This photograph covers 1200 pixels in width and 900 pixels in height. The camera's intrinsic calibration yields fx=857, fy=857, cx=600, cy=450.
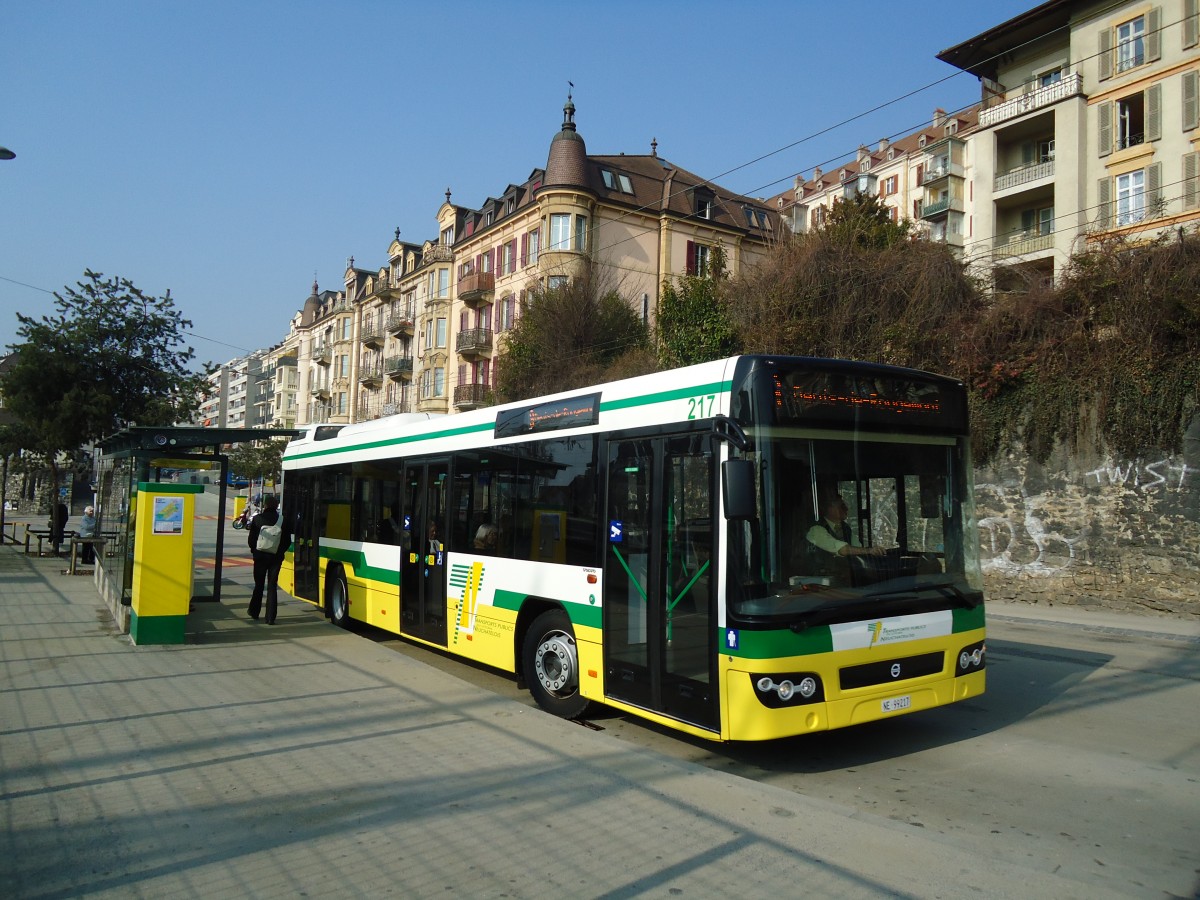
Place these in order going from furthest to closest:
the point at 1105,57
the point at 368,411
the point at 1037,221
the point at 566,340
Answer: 1. the point at 368,411
2. the point at 1037,221
3. the point at 566,340
4. the point at 1105,57

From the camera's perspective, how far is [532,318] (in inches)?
1313

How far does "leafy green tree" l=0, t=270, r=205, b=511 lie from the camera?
21062 millimetres

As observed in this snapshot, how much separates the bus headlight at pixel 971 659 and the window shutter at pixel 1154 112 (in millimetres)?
29558

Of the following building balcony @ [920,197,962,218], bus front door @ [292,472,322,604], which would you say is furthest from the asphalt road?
building balcony @ [920,197,962,218]

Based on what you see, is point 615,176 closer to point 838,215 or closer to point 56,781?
point 838,215

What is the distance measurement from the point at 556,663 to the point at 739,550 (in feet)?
8.57

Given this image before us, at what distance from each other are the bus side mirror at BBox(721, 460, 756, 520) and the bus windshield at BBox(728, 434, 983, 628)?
0.65 feet

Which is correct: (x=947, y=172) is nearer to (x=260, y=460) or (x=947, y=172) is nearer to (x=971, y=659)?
(x=971, y=659)

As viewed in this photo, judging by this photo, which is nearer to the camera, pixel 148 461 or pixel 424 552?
pixel 424 552

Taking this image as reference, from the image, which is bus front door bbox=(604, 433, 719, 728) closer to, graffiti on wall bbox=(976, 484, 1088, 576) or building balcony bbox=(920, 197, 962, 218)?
graffiti on wall bbox=(976, 484, 1088, 576)

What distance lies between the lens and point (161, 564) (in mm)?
10070

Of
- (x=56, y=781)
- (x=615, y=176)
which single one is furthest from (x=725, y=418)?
(x=615, y=176)

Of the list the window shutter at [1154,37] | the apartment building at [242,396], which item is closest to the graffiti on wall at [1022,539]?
the window shutter at [1154,37]

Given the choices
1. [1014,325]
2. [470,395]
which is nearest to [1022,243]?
[1014,325]
